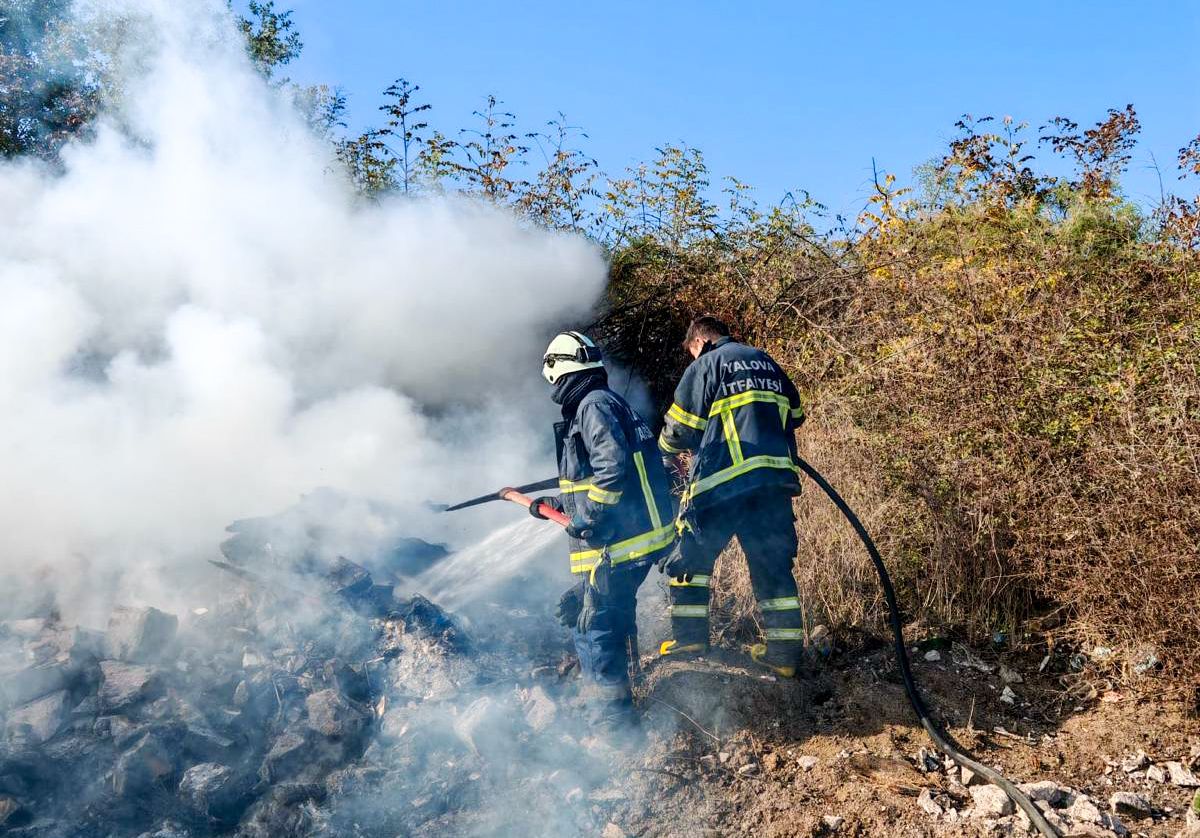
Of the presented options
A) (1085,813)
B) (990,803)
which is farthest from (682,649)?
(1085,813)

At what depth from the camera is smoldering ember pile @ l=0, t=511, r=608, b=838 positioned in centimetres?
388

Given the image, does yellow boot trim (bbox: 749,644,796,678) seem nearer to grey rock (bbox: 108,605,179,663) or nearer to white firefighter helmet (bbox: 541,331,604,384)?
white firefighter helmet (bbox: 541,331,604,384)

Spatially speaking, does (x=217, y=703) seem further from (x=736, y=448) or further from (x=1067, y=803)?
(x=1067, y=803)

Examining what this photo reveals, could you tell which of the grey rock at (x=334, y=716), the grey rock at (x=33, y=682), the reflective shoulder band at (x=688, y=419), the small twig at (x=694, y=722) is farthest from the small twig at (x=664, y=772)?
the grey rock at (x=33, y=682)

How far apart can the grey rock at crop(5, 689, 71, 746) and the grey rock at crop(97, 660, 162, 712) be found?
175 millimetres

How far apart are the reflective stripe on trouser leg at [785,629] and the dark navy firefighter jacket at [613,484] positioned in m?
0.77

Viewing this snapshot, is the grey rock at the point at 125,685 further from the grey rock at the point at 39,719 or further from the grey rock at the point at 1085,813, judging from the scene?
the grey rock at the point at 1085,813

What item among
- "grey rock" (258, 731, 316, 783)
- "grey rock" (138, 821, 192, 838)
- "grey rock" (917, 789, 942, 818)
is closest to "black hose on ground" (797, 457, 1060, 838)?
"grey rock" (917, 789, 942, 818)

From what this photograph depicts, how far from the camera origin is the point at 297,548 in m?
5.85

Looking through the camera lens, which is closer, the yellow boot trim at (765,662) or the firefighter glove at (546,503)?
the firefighter glove at (546,503)

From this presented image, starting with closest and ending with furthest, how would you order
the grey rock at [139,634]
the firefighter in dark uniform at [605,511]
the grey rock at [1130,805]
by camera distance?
the grey rock at [1130,805] < the firefighter in dark uniform at [605,511] < the grey rock at [139,634]

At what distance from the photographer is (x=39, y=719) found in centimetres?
427

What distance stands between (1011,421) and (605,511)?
9.51ft

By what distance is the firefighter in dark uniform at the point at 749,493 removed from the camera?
4.66 metres
